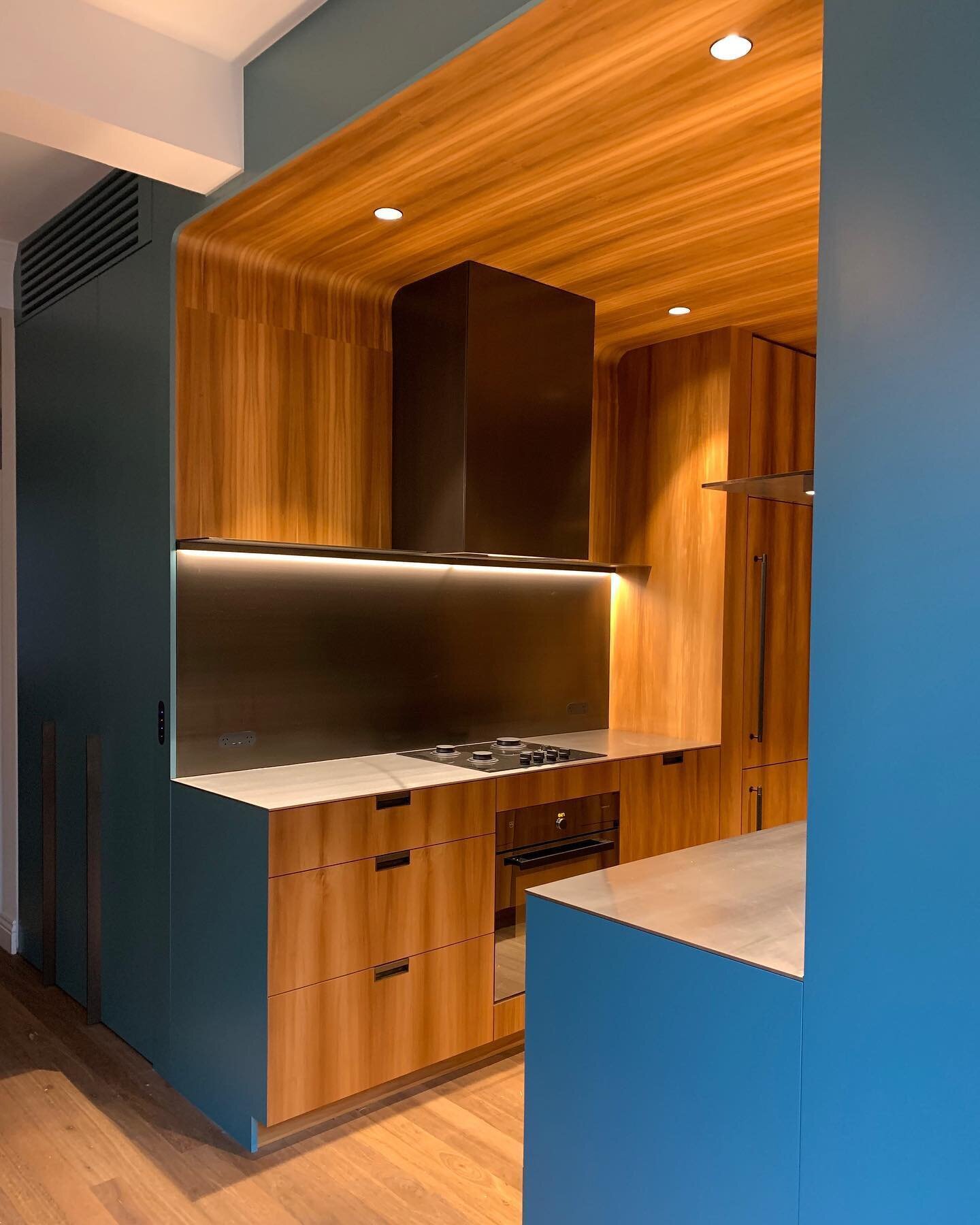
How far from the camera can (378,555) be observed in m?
3.37

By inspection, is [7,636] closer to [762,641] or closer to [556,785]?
[556,785]

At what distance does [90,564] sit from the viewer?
3.32 metres

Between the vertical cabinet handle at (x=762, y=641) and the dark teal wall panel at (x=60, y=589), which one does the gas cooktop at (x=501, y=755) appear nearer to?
the vertical cabinet handle at (x=762, y=641)

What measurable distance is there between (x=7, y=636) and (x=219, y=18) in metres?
2.59

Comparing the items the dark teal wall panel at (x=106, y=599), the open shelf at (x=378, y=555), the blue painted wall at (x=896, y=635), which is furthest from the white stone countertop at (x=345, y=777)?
the blue painted wall at (x=896, y=635)

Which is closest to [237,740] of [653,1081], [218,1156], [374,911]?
[374,911]

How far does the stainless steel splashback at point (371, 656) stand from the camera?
2988mm

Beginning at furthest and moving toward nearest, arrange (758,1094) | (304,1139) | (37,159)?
1. (37,159)
2. (304,1139)
3. (758,1094)

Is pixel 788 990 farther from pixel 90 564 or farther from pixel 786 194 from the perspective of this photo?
pixel 90 564

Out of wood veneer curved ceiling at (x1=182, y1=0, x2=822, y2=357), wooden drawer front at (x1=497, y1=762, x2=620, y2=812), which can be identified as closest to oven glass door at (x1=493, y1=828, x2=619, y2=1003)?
wooden drawer front at (x1=497, y1=762, x2=620, y2=812)

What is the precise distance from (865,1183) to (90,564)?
2.95 metres

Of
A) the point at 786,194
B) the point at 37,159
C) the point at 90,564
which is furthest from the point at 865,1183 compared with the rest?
the point at 37,159

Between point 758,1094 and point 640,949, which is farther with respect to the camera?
point 640,949

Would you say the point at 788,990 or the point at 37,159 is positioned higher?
the point at 37,159
